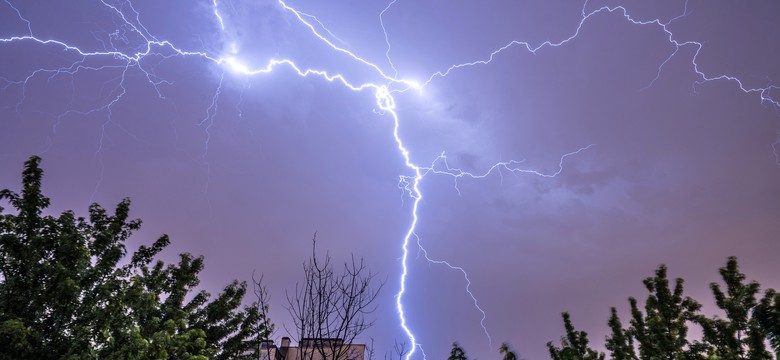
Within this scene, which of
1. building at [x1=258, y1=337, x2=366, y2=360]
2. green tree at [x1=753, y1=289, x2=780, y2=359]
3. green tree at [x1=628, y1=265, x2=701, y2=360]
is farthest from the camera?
green tree at [x1=628, y1=265, x2=701, y2=360]

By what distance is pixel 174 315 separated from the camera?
25.6 ft

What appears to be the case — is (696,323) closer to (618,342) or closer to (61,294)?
(618,342)

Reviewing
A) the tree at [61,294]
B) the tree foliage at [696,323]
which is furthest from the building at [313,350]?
the tree foliage at [696,323]

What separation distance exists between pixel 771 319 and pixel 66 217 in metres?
11.9

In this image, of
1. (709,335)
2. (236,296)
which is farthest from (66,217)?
(709,335)

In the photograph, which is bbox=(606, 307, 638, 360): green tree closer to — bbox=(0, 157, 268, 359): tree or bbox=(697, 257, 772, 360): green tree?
bbox=(697, 257, 772, 360): green tree

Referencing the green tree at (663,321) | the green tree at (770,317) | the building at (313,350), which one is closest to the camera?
the building at (313,350)

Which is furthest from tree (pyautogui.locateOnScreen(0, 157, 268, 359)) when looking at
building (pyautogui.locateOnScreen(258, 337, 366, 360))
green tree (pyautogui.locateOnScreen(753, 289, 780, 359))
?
green tree (pyautogui.locateOnScreen(753, 289, 780, 359))

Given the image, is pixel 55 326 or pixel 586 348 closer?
pixel 55 326

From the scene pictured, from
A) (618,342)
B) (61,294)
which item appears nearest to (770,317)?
(618,342)

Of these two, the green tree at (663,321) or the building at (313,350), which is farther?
the green tree at (663,321)

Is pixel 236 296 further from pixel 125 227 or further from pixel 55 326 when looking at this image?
pixel 55 326

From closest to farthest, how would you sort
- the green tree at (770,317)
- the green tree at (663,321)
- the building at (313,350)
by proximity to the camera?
the building at (313,350) < the green tree at (770,317) < the green tree at (663,321)

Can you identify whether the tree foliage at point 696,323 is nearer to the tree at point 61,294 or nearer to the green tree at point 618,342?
the green tree at point 618,342
